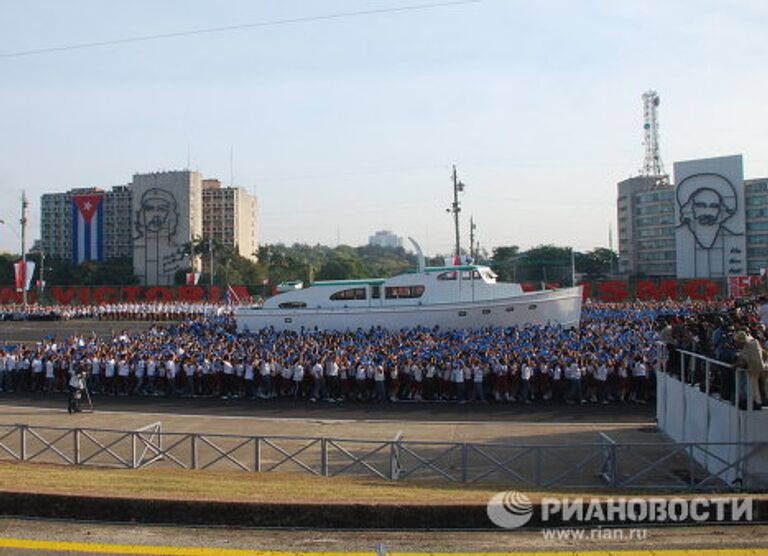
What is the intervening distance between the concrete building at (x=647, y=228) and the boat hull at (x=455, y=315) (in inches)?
4382

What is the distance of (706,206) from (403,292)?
88.6m

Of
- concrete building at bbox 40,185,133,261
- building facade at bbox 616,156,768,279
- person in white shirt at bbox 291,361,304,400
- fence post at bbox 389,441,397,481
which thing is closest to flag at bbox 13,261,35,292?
person in white shirt at bbox 291,361,304,400

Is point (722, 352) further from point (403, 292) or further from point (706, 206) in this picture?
point (706, 206)

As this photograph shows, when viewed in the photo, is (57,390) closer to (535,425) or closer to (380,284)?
(380,284)

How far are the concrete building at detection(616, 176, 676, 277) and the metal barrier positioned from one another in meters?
132

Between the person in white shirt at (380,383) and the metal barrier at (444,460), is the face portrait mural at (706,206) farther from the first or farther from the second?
the metal barrier at (444,460)

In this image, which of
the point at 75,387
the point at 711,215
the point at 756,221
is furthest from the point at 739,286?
the point at 756,221

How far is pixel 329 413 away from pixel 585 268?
98.2 m

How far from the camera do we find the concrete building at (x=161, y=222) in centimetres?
15025

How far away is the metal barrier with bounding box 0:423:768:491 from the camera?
41.7 ft

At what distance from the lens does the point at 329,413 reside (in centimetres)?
2209

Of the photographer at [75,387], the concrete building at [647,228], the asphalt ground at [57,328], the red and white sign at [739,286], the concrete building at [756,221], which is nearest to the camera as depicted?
the photographer at [75,387]

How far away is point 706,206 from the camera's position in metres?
110

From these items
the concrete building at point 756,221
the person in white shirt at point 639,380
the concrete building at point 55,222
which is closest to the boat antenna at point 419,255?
the person in white shirt at point 639,380
